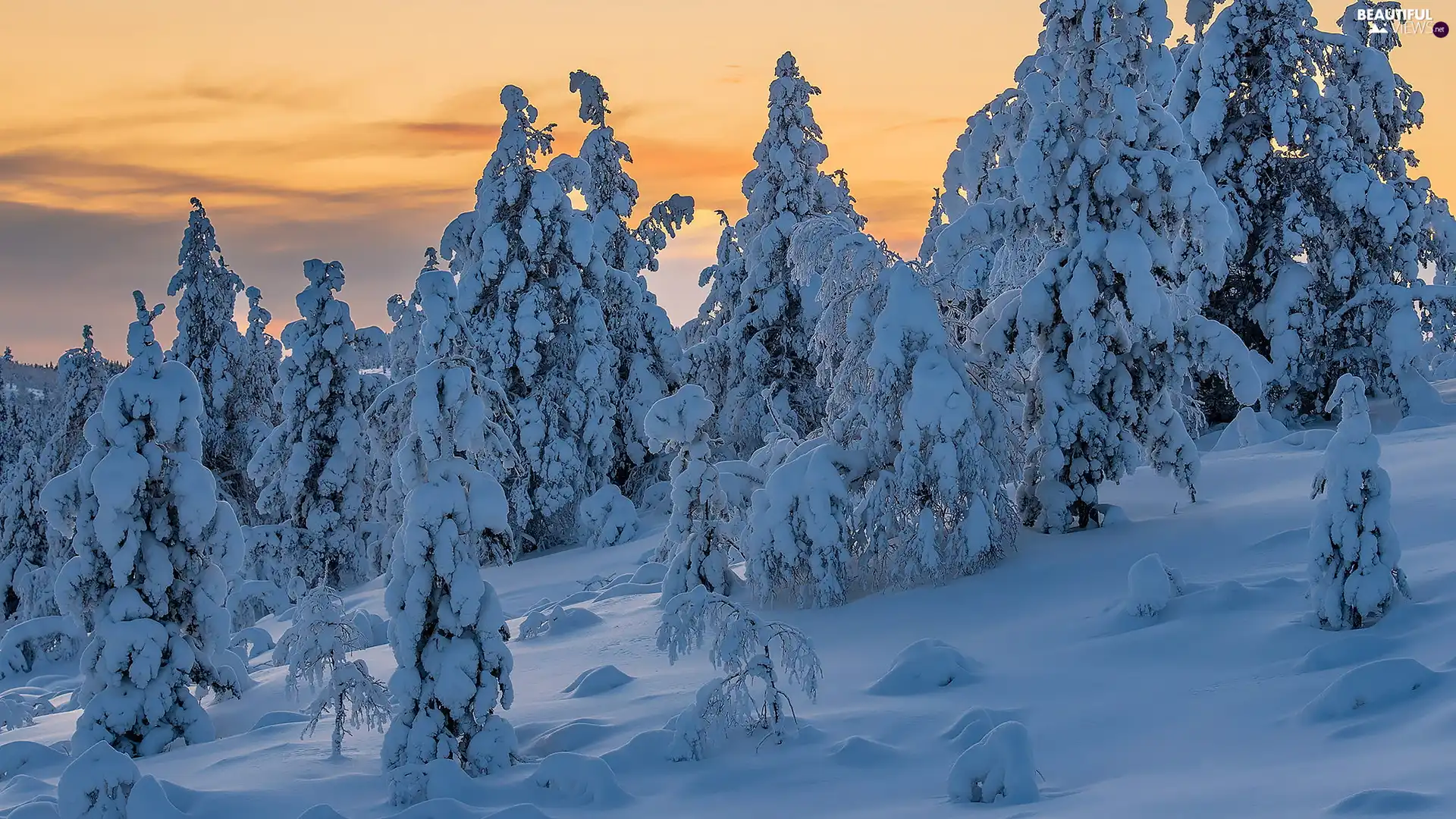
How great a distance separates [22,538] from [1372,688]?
110 feet

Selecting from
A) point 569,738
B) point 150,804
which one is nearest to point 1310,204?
point 569,738

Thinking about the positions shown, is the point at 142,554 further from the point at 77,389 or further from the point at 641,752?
the point at 77,389

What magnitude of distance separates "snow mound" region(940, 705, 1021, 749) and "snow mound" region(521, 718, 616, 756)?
2745 millimetres

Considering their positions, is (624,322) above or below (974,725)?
above

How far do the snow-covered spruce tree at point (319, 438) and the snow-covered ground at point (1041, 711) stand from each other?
13.1 m

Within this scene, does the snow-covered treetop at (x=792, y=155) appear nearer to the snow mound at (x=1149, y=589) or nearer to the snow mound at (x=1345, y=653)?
the snow mound at (x=1149, y=589)

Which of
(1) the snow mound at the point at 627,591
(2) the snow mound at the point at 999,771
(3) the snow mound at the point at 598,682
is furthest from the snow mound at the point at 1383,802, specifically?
(1) the snow mound at the point at 627,591

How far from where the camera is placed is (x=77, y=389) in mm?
29531

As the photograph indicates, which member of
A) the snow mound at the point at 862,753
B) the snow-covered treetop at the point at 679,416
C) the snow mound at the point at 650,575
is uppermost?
the snow-covered treetop at the point at 679,416

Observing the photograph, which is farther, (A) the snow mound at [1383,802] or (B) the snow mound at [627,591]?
(B) the snow mound at [627,591]

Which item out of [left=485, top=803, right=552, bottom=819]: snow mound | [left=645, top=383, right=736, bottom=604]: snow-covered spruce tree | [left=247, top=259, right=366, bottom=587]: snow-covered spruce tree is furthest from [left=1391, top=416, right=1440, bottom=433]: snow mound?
[left=247, top=259, right=366, bottom=587]: snow-covered spruce tree

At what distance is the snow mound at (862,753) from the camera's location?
8.83m

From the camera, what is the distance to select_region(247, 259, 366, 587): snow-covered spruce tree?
89.2ft

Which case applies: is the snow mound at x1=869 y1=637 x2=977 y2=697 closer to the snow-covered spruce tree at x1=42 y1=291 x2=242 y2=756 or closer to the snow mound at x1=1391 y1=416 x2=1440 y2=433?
the snow-covered spruce tree at x1=42 y1=291 x2=242 y2=756
